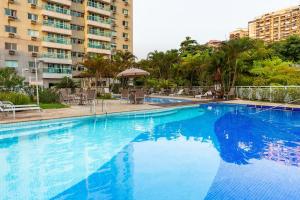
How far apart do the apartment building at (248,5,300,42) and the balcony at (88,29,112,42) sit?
78748mm

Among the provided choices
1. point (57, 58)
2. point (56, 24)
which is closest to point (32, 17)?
point (56, 24)

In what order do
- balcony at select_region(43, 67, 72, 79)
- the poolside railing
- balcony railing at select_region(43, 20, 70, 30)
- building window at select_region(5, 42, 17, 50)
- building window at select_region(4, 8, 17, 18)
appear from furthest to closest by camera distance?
balcony railing at select_region(43, 20, 70, 30) → balcony at select_region(43, 67, 72, 79) → building window at select_region(5, 42, 17, 50) → building window at select_region(4, 8, 17, 18) → the poolside railing

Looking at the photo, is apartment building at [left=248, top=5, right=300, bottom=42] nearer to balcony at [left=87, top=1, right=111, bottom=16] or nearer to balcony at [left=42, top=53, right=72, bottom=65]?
balcony at [left=87, top=1, right=111, bottom=16]

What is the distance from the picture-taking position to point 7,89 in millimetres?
16922

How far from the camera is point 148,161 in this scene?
7.00 m

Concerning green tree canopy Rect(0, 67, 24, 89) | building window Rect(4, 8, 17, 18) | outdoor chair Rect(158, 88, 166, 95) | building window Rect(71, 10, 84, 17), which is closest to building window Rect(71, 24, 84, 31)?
building window Rect(71, 10, 84, 17)

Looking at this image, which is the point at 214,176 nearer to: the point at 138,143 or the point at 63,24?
the point at 138,143

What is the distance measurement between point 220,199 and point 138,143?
4781mm

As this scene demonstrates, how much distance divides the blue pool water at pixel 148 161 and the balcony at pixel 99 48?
37091mm

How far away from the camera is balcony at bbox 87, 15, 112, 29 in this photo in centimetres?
4766

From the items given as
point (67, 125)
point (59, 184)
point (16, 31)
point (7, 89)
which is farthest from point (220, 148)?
point (16, 31)

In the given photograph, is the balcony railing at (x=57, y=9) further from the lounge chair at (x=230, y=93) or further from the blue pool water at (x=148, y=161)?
the blue pool water at (x=148, y=161)

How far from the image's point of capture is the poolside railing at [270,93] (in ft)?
61.4

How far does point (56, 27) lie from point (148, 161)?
133 feet
